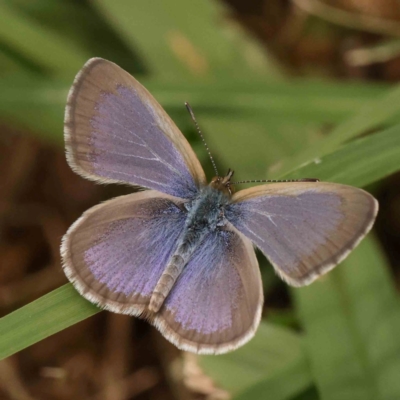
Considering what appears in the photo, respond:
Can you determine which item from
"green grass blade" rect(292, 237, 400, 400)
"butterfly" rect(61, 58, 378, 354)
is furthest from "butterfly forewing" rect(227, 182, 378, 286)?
"green grass blade" rect(292, 237, 400, 400)

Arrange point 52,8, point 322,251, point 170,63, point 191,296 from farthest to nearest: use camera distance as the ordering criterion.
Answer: point 52,8, point 170,63, point 191,296, point 322,251

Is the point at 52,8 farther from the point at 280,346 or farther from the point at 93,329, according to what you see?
the point at 280,346

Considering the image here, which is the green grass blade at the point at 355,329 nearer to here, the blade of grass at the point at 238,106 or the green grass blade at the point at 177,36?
the blade of grass at the point at 238,106

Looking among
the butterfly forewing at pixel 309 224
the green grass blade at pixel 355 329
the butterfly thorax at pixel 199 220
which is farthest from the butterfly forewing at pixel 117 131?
the green grass blade at pixel 355 329

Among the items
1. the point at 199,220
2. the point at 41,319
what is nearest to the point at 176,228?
the point at 199,220

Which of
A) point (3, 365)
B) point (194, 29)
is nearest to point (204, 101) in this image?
point (194, 29)

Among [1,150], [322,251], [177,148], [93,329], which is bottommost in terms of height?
[93,329]

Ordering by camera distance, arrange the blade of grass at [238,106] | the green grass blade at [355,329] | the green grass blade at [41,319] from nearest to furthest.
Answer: the green grass blade at [41,319] < the green grass blade at [355,329] < the blade of grass at [238,106]
